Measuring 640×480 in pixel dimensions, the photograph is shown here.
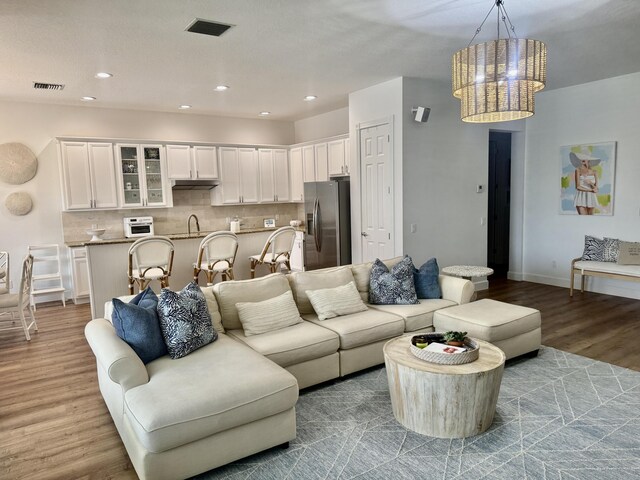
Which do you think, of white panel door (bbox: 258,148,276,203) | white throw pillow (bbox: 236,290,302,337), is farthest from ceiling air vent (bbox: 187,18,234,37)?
white panel door (bbox: 258,148,276,203)

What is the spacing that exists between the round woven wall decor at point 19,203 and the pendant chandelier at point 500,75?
6.07 m

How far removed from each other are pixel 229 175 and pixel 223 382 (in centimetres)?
568

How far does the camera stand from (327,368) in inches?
133

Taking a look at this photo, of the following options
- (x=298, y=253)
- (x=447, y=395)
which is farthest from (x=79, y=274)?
(x=447, y=395)

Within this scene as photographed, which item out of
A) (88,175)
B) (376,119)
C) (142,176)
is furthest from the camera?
(142,176)

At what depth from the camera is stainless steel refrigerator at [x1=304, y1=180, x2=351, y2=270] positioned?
6.44 meters

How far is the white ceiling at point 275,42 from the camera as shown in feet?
10.8

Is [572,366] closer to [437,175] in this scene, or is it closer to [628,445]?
[628,445]

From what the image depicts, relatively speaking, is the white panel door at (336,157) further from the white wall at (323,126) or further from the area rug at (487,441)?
the area rug at (487,441)

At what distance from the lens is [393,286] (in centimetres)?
407

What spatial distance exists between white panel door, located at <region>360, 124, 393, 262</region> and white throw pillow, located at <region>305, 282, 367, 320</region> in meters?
1.95

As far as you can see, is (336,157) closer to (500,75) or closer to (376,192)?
(376,192)

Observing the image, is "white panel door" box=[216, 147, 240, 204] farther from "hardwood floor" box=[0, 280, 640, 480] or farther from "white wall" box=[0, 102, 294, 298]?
"hardwood floor" box=[0, 280, 640, 480]

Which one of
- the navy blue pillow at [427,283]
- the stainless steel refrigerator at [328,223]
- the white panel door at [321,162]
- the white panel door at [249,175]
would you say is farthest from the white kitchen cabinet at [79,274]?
the navy blue pillow at [427,283]
